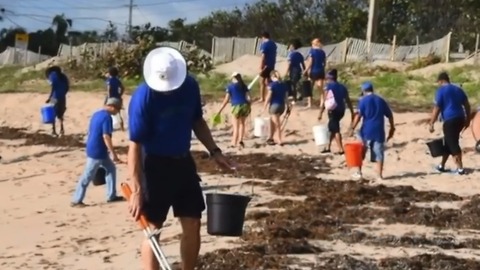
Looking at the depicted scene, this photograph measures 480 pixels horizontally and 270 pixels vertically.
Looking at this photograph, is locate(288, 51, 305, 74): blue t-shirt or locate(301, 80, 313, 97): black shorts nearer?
locate(301, 80, 313, 97): black shorts

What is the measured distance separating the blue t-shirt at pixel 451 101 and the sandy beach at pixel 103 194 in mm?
980

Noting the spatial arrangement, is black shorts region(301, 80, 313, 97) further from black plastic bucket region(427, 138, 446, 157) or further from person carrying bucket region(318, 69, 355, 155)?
black plastic bucket region(427, 138, 446, 157)

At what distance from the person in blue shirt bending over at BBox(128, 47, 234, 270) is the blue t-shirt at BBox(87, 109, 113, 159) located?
6834 millimetres

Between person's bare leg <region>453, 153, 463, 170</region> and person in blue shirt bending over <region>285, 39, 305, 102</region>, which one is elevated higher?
person in blue shirt bending over <region>285, 39, 305, 102</region>

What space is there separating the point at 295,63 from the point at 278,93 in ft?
10.1

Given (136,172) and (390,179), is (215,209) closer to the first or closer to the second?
(136,172)

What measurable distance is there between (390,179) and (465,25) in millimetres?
40709

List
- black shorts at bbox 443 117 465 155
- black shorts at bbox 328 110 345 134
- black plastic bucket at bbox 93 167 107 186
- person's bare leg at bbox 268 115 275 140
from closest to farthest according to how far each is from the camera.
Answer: black plastic bucket at bbox 93 167 107 186
black shorts at bbox 443 117 465 155
black shorts at bbox 328 110 345 134
person's bare leg at bbox 268 115 275 140

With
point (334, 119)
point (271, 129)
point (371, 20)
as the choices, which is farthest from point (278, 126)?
point (371, 20)

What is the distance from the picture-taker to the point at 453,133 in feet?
A: 54.9

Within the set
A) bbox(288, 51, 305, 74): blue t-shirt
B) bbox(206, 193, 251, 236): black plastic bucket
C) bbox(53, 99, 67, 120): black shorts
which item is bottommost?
bbox(53, 99, 67, 120): black shorts

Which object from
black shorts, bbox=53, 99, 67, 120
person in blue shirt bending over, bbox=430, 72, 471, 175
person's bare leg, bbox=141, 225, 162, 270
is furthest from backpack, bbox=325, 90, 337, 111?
person's bare leg, bbox=141, 225, 162, 270

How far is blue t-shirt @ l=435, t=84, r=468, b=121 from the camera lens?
16.5 metres

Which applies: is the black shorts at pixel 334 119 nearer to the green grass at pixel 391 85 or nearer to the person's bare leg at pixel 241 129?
the person's bare leg at pixel 241 129
